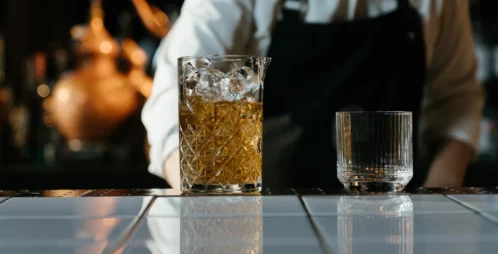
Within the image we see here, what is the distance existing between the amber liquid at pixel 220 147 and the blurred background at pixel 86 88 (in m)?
1.99

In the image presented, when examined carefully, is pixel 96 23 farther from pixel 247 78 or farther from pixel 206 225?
pixel 206 225

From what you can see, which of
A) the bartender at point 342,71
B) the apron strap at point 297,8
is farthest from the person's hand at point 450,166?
the apron strap at point 297,8

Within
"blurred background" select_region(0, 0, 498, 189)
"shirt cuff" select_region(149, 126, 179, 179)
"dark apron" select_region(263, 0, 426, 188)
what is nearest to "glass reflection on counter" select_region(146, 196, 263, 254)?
"shirt cuff" select_region(149, 126, 179, 179)

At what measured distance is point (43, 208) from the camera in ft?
2.25

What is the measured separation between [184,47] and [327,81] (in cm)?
36

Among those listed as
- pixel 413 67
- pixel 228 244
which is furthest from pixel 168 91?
pixel 228 244

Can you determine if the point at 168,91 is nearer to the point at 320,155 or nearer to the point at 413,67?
the point at 320,155

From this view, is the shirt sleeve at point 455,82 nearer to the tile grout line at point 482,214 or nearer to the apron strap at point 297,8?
the apron strap at point 297,8

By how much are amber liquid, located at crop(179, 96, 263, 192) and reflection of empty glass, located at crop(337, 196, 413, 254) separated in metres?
0.11

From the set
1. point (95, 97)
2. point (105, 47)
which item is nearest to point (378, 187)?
point (95, 97)

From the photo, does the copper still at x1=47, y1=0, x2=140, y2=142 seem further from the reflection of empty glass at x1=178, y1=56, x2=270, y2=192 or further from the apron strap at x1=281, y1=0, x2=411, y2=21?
the reflection of empty glass at x1=178, y1=56, x2=270, y2=192

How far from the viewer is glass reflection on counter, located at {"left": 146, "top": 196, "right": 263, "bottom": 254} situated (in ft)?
1.59

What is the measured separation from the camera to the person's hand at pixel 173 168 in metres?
1.39

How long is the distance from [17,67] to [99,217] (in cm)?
290
